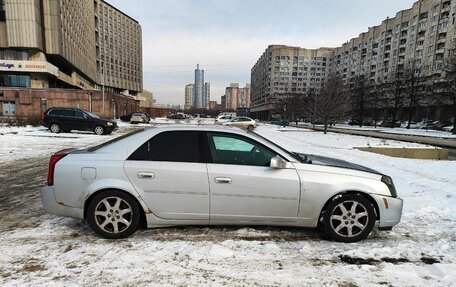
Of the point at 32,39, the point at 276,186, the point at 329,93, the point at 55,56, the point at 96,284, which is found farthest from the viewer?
the point at 55,56

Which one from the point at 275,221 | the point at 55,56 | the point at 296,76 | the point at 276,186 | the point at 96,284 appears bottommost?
the point at 96,284

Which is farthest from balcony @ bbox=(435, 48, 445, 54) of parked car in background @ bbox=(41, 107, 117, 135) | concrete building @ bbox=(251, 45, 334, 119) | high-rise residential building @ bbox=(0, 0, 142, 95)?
parked car in background @ bbox=(41, 107, 117, 135)

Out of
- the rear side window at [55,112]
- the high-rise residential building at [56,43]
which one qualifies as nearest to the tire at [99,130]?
the rear side window at [55,112]

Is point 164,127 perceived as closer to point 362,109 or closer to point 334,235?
point 334,235

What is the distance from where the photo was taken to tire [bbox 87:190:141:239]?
3645 millimetres

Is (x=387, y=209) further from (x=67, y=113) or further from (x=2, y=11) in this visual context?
(x=2, y=11)

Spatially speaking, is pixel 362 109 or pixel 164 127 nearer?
pixel 164 127

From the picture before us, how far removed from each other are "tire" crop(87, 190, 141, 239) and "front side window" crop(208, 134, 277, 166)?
1.26m

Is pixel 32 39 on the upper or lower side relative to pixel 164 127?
upper

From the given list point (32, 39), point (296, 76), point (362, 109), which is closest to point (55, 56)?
point (32, 39)

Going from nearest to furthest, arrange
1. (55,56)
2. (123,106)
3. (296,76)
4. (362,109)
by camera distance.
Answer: (55,56) < (123,106) < (362,109) < (296,76)

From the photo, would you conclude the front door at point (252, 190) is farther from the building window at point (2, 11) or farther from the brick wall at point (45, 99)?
the building window at point (2, 11)

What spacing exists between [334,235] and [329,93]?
25630mm

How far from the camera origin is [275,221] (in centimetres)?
371
